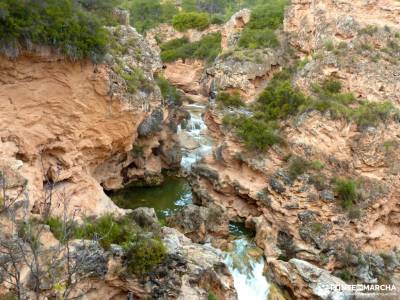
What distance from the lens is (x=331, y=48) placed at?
18.1 m

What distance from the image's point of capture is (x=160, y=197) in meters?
18.6

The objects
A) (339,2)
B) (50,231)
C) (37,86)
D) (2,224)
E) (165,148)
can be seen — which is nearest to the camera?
(2,224)

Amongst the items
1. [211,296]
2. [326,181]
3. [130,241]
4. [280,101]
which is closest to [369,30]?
[280,101]

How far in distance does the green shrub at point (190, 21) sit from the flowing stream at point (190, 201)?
55.8ft

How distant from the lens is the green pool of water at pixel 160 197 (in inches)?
683

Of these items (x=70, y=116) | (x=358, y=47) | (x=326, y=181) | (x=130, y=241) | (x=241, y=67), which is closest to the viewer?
(x=130, y=241)

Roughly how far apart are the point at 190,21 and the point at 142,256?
3527 cm

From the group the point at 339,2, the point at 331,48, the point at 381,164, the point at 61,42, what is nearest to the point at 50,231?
the point at 61,42

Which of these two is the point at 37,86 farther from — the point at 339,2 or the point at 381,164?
the point at 339,2

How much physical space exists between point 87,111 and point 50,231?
4502mm

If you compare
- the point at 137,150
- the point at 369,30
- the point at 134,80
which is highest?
the point at 369,30

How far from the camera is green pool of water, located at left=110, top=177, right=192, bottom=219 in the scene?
1734 centimetres

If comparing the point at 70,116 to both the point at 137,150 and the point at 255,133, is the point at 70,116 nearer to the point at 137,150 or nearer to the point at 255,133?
the point at 137,150

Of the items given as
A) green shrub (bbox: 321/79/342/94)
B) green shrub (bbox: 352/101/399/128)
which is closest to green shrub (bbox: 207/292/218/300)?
green shrub (bbox: 352/101/399/128)
